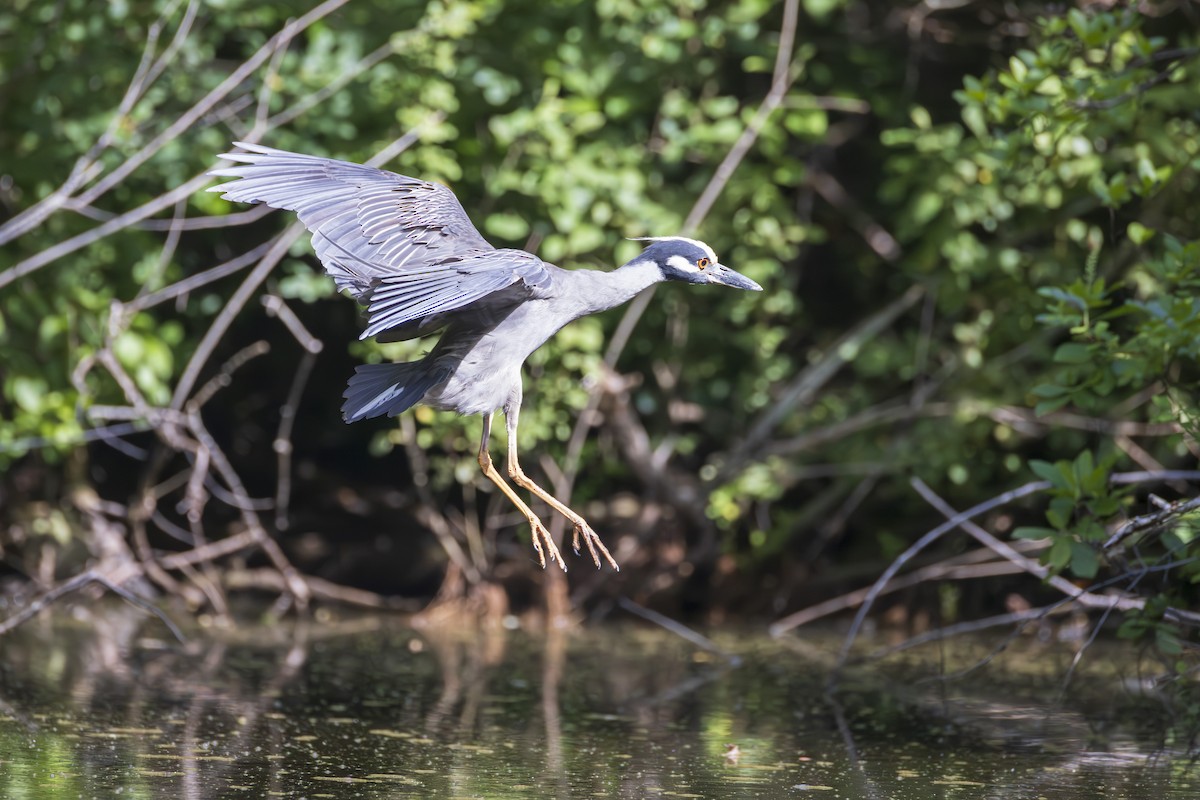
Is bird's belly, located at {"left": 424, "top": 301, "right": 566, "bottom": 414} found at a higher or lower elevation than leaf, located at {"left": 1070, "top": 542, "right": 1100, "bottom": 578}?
higher

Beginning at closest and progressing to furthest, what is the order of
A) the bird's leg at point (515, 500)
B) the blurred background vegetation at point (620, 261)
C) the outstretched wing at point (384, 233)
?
the outstretched wing at point (384, 233)
the bird's leg at point (515, 500)
the blurred background vegetation at point (620, 261)

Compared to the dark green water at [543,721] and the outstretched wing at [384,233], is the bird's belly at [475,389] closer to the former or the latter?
the outstretched wing at [384,233]

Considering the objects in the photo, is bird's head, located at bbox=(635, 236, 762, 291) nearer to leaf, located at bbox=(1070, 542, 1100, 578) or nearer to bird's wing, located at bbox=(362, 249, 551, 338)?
bird's wing, located at bbox=(362, 249, 551, 338)

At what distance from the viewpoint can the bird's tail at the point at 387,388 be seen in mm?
4422

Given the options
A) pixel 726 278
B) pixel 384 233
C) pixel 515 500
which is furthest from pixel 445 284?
pixel 726 278

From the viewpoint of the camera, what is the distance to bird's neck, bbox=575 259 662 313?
4488mm

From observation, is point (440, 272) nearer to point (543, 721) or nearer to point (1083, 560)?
point (543, 721)

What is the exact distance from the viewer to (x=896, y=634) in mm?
7609

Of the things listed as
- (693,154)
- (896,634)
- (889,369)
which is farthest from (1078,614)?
(693,154)

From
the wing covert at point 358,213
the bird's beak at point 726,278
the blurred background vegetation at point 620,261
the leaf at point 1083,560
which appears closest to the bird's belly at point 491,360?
the wing covert at point 358,213

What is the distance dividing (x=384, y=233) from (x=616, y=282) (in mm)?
711

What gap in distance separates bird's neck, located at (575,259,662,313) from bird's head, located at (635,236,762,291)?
3 centimetres

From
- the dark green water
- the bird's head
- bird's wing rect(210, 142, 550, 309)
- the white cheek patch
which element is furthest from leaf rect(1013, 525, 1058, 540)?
bird's wing rect(210, 142, 550, 309)

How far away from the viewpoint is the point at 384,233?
4359 millimetres
